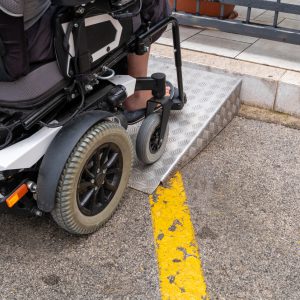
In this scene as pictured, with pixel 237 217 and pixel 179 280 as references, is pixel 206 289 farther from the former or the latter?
pixel 237 217

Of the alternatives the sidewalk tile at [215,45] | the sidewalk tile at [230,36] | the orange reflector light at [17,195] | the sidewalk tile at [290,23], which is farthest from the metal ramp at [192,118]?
the sidewalk tile at [290,23]

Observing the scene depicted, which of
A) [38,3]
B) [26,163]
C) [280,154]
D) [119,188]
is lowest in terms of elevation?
[280,154]

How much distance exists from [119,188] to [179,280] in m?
0.52

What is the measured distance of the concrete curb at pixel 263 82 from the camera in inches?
120

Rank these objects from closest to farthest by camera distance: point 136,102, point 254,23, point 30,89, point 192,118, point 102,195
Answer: point 30,89 → point 102,195 → point 136,102 → point 192,118 → point 254,23

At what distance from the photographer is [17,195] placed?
1691 mm

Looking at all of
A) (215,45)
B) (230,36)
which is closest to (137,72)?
(215,45)

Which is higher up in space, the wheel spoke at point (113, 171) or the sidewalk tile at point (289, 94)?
the wheel spoke at point (113, 171)

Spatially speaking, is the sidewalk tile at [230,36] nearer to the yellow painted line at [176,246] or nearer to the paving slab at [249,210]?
the paving slab at [249,210]

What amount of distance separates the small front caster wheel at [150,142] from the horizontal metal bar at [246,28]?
1435 millimetres

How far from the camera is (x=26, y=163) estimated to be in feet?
5.40

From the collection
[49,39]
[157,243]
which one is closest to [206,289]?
[157,243]

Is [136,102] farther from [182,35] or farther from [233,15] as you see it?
[233,15]

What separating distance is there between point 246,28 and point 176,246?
209 cm
